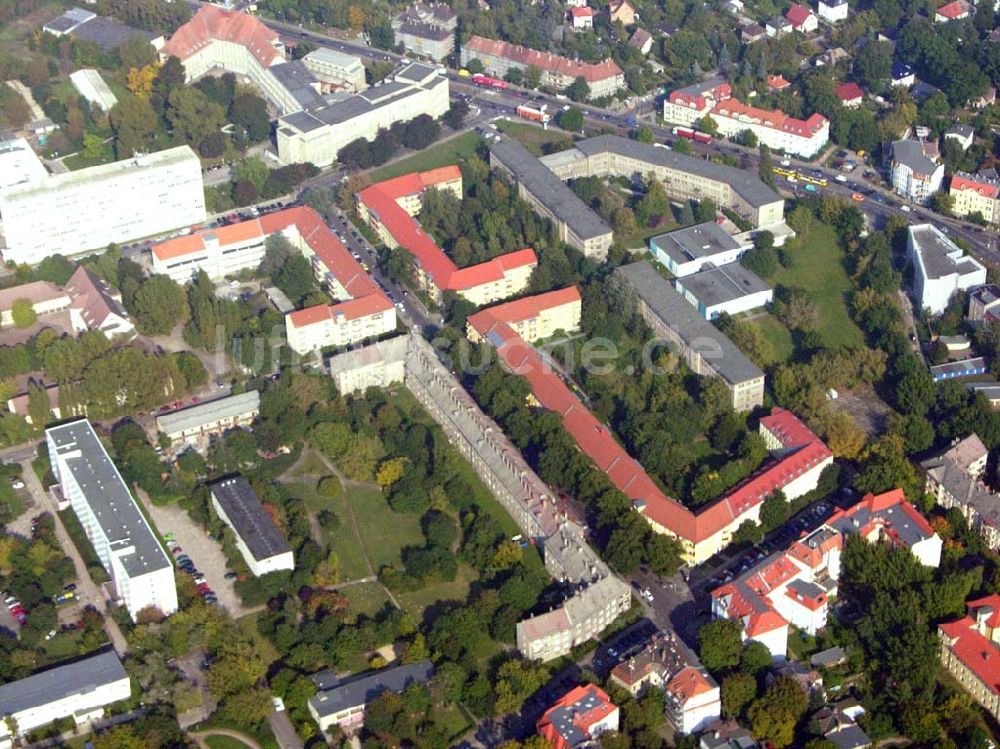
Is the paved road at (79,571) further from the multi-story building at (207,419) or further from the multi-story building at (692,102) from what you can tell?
the multi-story building at (692,102)

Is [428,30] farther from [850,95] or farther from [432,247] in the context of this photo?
[432,247]

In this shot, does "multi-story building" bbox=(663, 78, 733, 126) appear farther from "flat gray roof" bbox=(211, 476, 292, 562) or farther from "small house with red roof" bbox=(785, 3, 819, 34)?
"flat gray roof" bbox=(211, 476, 292, 562)

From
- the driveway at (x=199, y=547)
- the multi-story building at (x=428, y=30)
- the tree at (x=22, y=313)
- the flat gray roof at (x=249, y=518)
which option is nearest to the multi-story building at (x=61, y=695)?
the driveway at (x=199, y=547)

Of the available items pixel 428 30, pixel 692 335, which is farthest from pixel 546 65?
pixel 692 335

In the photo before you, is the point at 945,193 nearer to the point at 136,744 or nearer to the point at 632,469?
the point at 632,469

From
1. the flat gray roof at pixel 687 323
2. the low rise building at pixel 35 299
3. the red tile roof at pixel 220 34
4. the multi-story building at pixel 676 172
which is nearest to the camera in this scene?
the flat gray roof at pixel 687 323

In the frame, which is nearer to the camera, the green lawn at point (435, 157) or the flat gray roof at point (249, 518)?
the flat gray roof at point (249, 518)
